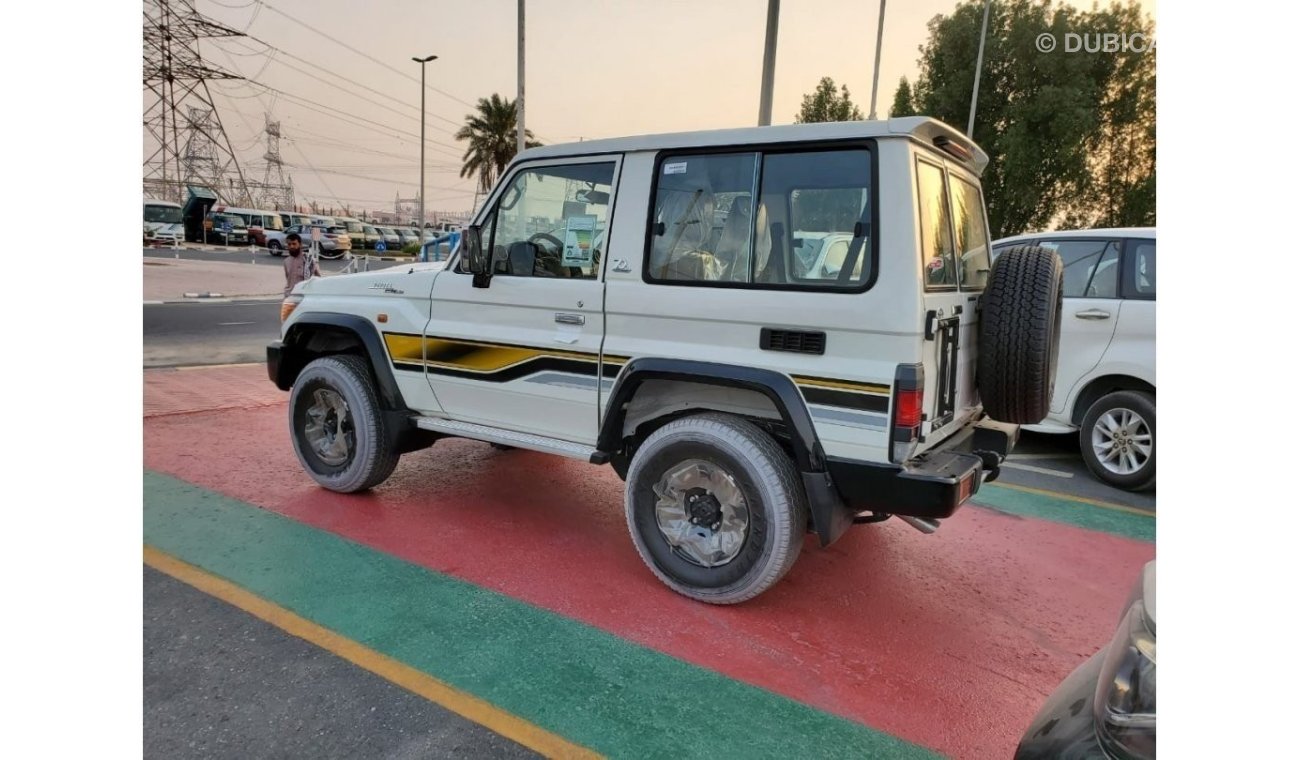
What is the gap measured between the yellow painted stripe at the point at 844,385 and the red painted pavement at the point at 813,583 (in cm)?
109

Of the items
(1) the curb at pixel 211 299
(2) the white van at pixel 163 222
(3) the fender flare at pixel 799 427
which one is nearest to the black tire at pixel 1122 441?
(3) the fender flare at pixel 799 427

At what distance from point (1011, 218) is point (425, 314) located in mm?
22885

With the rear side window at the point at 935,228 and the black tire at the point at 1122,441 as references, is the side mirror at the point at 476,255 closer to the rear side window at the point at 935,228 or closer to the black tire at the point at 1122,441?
the rear side window at the point at 935,228

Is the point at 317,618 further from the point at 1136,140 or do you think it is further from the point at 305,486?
the point at 1136,140

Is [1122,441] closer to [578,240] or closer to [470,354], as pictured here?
[578,240]

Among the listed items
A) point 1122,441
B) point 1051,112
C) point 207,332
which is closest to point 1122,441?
point 1122,441

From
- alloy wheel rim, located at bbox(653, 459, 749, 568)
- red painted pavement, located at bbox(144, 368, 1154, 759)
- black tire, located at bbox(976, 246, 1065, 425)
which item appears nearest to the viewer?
red painted pavement, located at bbox(144, 368, 1154, 759)

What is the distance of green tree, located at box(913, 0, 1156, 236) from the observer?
20500 millimetres

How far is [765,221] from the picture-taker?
3.27 meters

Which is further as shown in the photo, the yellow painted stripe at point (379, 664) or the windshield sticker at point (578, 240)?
the windshield sticker at point (578, 240)

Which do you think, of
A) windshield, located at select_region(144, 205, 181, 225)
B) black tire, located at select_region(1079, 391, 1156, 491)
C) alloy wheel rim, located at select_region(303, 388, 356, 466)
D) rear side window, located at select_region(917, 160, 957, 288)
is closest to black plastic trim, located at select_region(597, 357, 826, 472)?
rear side window, located at select_region(917, 160, 957, 288)

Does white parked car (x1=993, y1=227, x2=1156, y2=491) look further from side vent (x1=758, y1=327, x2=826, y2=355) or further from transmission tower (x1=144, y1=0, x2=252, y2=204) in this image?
transmission tower (x1=144, y1=0, x2=252, y2=204)

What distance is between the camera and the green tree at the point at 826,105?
2523 cm

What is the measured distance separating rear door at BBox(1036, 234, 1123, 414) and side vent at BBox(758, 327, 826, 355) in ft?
10.6
